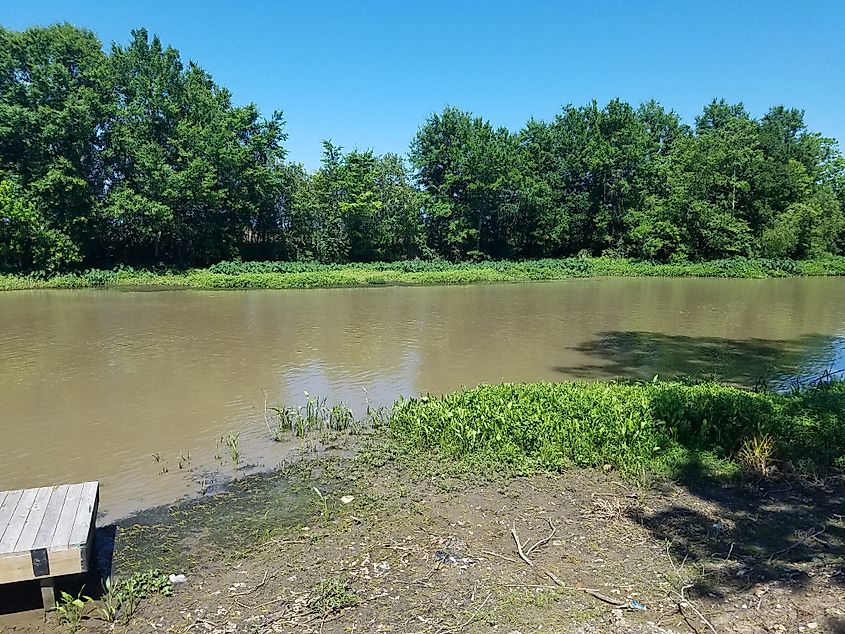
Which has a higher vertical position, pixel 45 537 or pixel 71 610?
pixel 45 537

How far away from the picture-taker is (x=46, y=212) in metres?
32.9

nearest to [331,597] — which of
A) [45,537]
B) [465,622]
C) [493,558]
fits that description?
[465,622]

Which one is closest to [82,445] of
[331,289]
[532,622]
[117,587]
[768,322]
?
[117,587]

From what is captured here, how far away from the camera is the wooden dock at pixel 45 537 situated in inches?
155

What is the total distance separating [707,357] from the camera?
13602 millimetres

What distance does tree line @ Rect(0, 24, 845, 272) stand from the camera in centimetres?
3259

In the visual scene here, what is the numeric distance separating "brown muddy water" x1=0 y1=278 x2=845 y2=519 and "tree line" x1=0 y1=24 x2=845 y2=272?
34.8 ft

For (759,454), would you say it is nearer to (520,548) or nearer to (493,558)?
(520,548)

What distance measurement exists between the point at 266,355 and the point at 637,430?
9.63 m

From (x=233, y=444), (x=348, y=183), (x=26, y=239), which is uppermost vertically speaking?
(x=348, y=183)

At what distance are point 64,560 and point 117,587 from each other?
0.50 meters

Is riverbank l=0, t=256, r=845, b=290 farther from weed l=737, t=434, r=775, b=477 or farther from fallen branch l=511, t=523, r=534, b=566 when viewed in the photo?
fallen branch l=511, t=523, r=534, b=566

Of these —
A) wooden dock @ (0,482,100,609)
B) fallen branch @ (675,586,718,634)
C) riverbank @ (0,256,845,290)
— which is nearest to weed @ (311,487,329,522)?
wooden dock @ (0,482,100,609)

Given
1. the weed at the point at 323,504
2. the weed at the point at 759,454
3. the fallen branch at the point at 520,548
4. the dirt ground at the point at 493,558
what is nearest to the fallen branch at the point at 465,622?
the dirt ground at the point at 493,558
